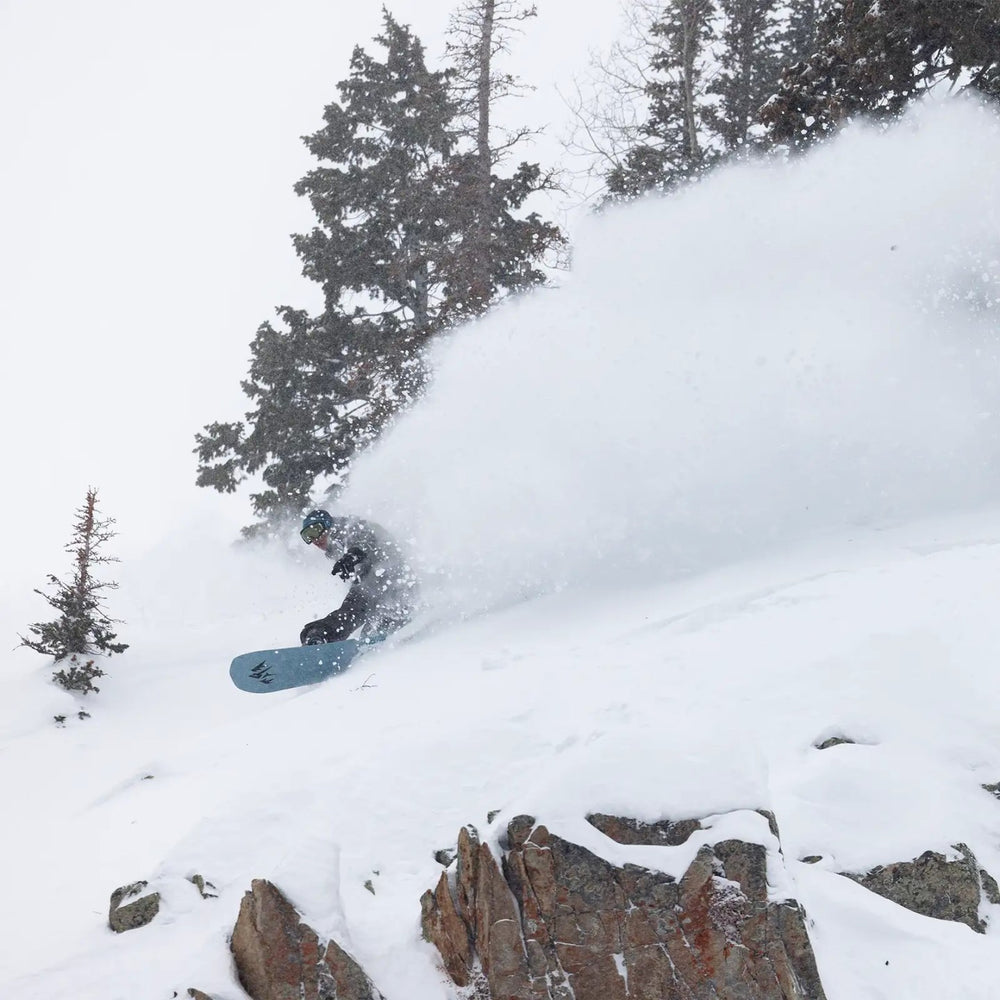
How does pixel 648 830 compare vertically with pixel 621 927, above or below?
above

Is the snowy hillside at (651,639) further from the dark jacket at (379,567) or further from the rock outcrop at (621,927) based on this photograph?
the dark jacket at (379,567)

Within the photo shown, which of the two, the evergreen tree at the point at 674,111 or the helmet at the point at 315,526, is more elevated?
the evergreen tree at the point at 674,111

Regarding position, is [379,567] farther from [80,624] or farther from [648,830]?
[648,830]

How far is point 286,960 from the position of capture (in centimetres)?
322

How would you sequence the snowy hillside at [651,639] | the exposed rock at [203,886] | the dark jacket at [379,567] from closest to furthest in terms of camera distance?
the snowy hillside at [651,639] < the exposed rock at [203,886] < the dark jacket at [379,567]

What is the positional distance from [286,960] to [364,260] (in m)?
16.0

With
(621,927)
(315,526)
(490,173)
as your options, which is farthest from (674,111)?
(621,927)

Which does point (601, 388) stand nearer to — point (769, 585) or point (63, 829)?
point (769, 585)

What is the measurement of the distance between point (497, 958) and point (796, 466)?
6835mm

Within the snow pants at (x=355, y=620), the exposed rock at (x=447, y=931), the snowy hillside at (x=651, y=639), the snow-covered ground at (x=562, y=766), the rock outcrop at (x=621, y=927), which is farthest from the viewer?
the snow pants at (x=355, y=620)

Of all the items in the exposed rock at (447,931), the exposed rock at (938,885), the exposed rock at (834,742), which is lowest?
the exposed rock at (938,885)

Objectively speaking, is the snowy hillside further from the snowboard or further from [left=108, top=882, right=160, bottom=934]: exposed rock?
the snowboard

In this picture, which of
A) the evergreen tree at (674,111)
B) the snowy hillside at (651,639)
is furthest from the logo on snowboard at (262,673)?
the evergreen tree at (674,111)

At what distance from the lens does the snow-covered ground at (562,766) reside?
3.48 metres
